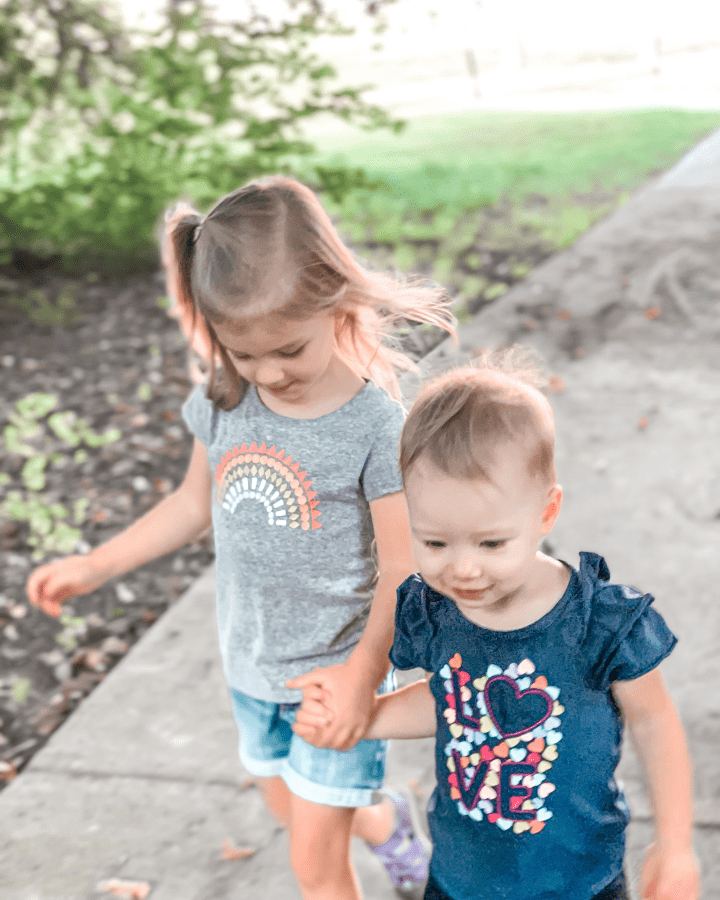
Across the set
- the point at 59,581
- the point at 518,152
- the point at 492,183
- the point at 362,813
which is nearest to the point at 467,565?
the point at 59,581

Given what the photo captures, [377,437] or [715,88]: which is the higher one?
[377,437]

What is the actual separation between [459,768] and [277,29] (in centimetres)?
675

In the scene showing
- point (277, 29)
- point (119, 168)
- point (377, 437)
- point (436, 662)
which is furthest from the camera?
point (119, 168)

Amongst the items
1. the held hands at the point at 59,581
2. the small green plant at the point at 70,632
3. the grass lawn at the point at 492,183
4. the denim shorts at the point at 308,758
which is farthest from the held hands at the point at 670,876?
the grass lawn at the point at 492,183

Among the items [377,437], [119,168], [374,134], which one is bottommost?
[374,134]

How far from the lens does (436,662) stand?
1.64 meters

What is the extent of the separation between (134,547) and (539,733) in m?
1.05

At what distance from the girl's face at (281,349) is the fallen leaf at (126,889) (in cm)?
161

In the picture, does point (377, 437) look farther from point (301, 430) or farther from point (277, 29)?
point (277, 29)

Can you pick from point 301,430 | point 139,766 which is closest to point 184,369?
point 139,766

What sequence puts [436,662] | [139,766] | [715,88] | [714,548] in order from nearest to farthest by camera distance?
[436,662], [139,766], [714,548], [715,88]

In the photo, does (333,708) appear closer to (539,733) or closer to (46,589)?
(539,733)

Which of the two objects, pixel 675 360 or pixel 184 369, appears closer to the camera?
pixel 675 360

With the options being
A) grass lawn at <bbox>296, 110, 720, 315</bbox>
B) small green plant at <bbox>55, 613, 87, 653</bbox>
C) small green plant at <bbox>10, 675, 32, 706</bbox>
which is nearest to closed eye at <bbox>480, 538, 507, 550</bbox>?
small green plant at <bbox>10, 675, 32, 706</bbox>
